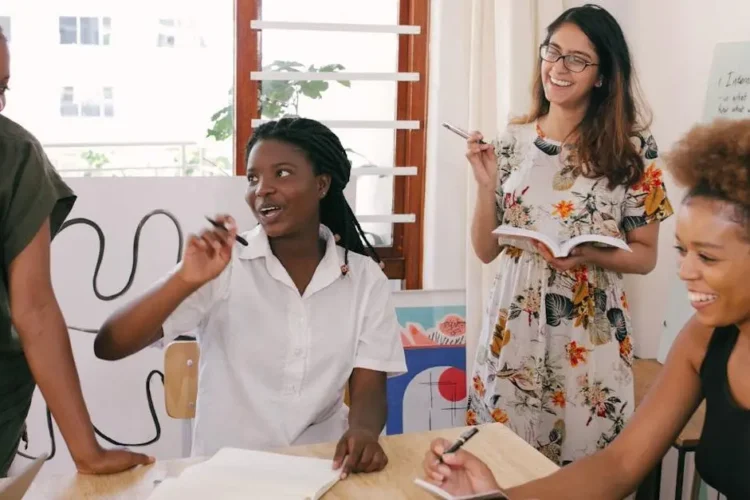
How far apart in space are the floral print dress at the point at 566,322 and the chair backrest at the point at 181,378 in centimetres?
70

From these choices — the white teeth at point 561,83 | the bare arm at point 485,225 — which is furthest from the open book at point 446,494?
the white teeth at point 561,83

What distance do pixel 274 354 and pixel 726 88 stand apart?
4.76 feet

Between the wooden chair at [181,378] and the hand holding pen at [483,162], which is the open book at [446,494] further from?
the hand holding pen at [483,162]

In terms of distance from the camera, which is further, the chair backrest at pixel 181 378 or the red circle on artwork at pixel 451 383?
the red circle on artwork at pixel 451 383

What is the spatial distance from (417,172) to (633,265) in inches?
43.1

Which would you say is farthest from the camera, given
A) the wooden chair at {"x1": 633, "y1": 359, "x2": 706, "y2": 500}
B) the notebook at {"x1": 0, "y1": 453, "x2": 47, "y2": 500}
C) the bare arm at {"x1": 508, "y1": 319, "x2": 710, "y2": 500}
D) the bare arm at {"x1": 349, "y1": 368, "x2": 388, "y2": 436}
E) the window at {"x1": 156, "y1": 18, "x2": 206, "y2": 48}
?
the window at {"x1": 156, "y1": 18, "x2": 206, "y2": 48}

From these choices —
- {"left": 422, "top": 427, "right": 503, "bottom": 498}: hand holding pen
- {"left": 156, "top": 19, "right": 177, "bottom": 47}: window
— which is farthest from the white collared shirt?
{"left": 156, "top": 19, "right": 177, "bottom": 47}: window

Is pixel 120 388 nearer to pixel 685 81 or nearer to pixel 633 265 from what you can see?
pixel 633 265

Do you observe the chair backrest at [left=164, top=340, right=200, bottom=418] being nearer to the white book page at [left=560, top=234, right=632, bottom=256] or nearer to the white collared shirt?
the white collared shirt

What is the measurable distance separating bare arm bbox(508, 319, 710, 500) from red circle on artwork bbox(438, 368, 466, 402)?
1.48 metres

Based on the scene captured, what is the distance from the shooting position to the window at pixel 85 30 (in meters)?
3.11

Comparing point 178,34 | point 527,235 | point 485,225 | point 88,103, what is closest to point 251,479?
point 527,235

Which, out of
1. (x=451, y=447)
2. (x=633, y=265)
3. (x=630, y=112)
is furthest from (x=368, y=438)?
(x=630, y=112)

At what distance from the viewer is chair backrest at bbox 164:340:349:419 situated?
5.57ft
